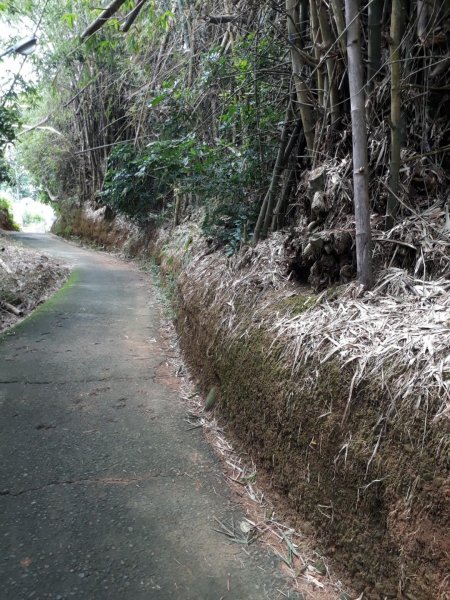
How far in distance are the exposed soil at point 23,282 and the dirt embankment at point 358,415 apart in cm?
364

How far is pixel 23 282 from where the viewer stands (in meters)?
6.62

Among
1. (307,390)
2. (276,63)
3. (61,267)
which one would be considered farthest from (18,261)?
(307,390)

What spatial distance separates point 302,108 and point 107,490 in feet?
9.23

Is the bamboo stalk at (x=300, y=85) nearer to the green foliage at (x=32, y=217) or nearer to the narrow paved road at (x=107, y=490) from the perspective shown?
the narrow paved road at (x=107, y=490)

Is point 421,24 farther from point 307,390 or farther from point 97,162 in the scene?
point 97,162

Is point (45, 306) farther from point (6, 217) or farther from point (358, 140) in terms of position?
point (6, 217)

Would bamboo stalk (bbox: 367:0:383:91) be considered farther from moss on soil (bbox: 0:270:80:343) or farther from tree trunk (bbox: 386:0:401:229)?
moss on soil (bbox: 0:270:80:343)

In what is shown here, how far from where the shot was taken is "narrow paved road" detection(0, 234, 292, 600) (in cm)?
180

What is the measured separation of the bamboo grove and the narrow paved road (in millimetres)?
1515

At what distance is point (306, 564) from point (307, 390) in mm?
739

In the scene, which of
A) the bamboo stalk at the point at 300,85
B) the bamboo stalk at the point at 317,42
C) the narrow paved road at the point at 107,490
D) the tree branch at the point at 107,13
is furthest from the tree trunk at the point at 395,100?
the tree branch at the point at 107,13

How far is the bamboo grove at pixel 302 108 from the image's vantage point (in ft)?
7.52

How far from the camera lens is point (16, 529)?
79.4 inches

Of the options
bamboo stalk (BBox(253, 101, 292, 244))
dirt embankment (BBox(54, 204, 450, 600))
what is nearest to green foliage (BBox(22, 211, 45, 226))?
bamboo stalk (BBox(253, 101, 292, 244))
